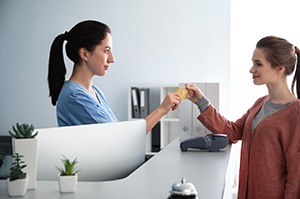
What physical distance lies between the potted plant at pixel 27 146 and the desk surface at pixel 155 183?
50 mm

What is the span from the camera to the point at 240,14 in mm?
5156

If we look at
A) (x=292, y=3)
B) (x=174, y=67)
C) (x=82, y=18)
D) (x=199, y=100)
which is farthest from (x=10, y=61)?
(x=199, y=100)

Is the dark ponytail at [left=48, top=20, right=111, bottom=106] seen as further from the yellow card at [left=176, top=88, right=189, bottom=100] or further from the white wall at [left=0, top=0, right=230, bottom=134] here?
the white wall at [left=0, top=0, right=230, bottom=134]

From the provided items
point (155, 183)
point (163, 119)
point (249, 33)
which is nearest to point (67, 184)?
point (155, 183)

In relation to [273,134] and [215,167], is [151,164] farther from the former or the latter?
[273,134]

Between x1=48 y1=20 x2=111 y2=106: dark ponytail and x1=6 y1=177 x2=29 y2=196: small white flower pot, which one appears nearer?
x1=6 y1=177 x2=29 y2=196: small white flower pot

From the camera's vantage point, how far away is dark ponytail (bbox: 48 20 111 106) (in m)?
2.21

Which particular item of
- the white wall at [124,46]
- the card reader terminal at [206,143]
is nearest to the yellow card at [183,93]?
the card reader terminal at [206,143]

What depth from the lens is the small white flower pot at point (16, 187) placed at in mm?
1219

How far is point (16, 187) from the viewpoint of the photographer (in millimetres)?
1228

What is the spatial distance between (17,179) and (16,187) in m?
0.02

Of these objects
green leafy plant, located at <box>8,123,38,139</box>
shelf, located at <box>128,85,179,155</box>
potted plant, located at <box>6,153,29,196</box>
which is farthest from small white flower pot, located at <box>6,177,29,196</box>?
shelf, located at <box>128,85,179,155</box>

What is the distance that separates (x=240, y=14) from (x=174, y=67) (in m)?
0.95

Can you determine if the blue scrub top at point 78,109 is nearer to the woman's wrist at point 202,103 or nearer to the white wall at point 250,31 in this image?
the woman's wrist at point 202,103
